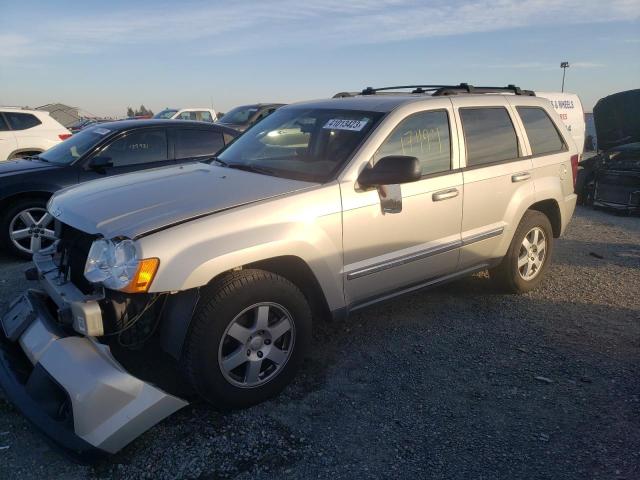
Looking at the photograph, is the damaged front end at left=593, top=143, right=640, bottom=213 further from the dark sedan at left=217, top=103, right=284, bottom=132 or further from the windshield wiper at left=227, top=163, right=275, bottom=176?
the dark sedan at left=217, top=103, right=284, bottom=132

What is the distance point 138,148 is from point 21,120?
531cm

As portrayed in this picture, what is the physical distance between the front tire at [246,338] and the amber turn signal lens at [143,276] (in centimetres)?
31

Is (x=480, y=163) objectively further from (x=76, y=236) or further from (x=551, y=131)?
(x=76, y=236)

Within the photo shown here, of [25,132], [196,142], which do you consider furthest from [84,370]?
[25,132]

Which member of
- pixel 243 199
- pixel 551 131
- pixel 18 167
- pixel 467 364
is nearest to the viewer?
pixel 243 199

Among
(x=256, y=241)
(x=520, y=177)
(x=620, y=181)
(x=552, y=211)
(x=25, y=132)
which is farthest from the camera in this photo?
(x=25, y=132)

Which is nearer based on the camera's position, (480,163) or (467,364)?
(467,364)

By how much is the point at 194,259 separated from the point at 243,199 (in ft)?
1.71

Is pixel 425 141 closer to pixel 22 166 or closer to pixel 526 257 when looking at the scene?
pixel 526 257

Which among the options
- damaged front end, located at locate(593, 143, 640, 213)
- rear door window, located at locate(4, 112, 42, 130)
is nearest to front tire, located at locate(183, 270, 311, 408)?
damaged front end, located at locate(593, 143, 640, 213)

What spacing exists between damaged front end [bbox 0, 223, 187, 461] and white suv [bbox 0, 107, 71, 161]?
8.28m

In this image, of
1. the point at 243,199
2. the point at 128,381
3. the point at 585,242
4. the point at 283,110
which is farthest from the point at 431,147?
the point at 585,242

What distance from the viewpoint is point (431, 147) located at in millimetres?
3719

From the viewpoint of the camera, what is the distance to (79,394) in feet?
7.67
